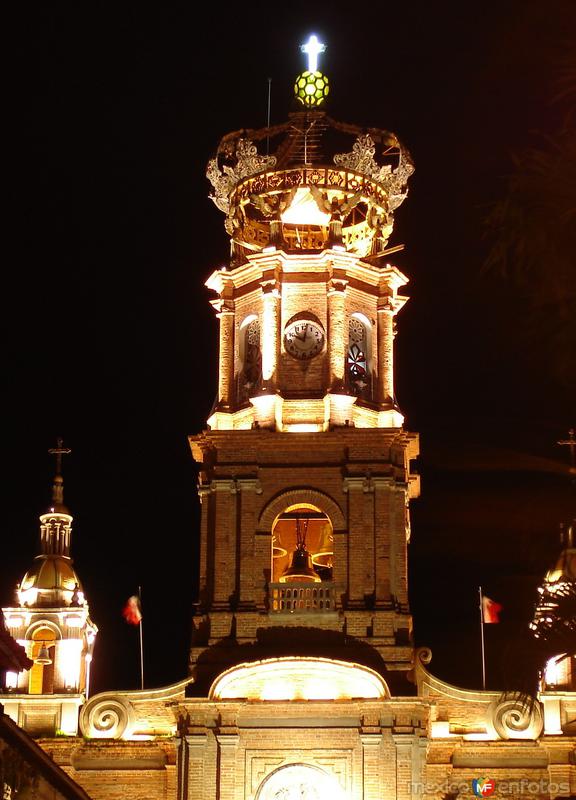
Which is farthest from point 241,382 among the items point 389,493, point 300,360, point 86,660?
point 86,660

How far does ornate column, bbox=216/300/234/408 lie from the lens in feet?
151

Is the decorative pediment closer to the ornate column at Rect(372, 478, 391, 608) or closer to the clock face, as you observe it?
the ornate column at Rect(372, 478, 391, 608)

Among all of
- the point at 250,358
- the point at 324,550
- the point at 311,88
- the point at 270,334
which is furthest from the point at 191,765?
the point at 311,88

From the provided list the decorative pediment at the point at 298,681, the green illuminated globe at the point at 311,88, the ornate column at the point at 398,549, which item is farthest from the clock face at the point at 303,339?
the decorative pediment at the point at 298,681

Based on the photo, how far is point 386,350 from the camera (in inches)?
1813

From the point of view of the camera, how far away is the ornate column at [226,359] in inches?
1806

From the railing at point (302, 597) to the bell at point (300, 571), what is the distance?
2.01 feet

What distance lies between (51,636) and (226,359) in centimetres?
812

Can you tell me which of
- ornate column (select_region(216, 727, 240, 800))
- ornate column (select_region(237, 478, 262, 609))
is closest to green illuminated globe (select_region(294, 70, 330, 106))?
ornate column (select_region(237, 478, 262, 609))

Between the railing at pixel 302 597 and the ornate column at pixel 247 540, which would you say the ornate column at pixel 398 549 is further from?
the ornate column at pixel 247 540

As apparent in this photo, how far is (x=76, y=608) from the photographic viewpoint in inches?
1852

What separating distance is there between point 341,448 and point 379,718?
21.1ft

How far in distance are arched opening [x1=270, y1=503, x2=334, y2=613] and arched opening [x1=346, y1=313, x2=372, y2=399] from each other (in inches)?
124

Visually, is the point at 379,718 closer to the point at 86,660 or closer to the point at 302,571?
the point at 302,571
